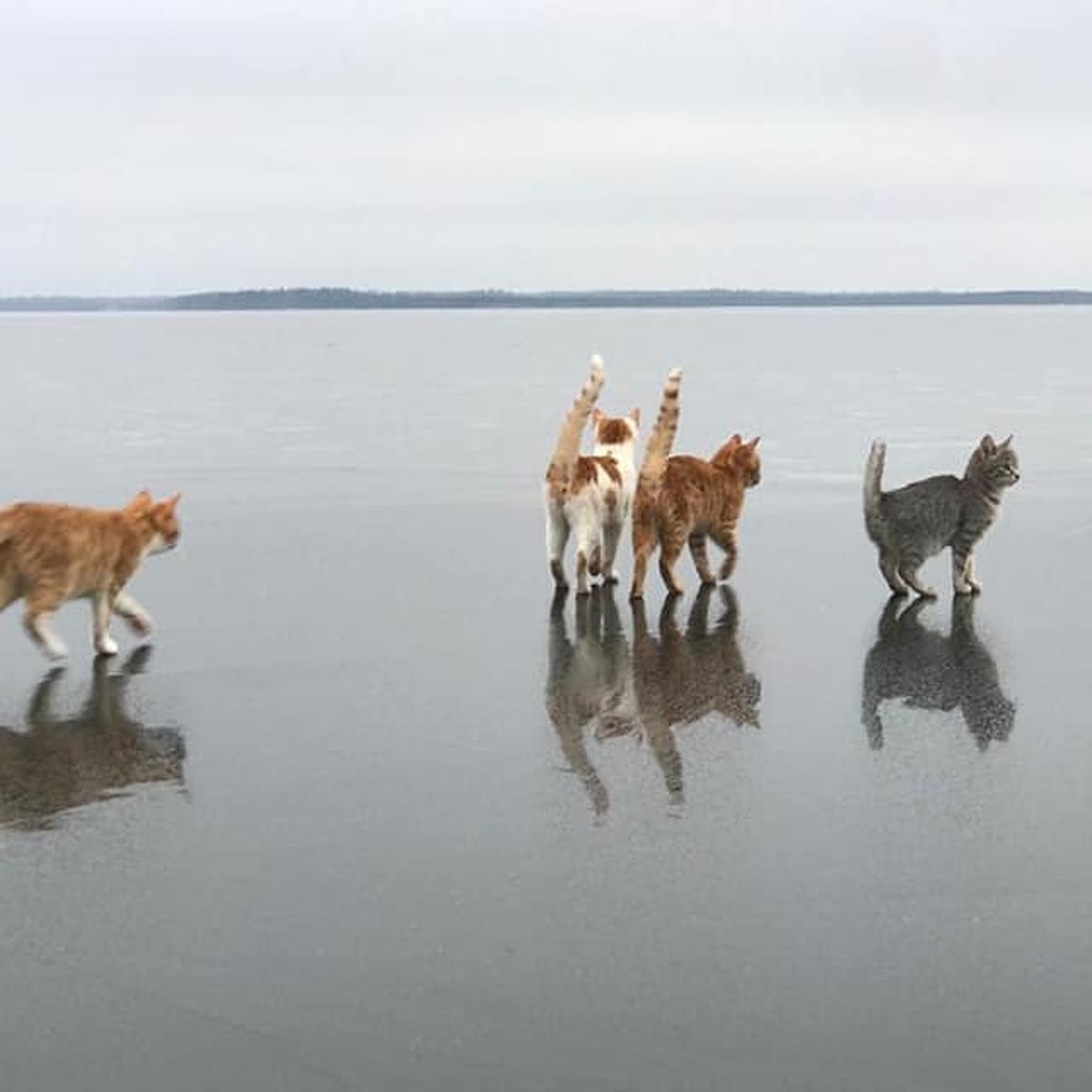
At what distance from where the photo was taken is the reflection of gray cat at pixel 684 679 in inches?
326

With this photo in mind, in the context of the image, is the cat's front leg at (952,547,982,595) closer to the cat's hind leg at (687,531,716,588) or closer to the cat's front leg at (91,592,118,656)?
the cat's hind leg at (687,531,716,588)

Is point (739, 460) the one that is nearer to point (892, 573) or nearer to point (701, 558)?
point (701, 558)

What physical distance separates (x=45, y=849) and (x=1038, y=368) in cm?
4710

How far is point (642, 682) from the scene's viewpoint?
934 centimetres

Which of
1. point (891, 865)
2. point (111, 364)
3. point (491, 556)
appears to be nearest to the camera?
point (891, 865)

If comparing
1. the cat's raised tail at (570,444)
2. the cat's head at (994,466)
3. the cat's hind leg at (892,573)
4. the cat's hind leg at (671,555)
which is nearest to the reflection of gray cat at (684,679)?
the cat's hind leg at (671,555)

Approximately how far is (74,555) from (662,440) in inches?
165

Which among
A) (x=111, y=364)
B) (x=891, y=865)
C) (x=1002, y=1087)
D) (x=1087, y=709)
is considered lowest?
(x=1002, y=1087)

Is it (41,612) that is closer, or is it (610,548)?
(41,612)

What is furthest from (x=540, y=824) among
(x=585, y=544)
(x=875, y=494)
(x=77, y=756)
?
(x=875, y=494)

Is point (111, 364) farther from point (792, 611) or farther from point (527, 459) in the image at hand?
point (792, 611)

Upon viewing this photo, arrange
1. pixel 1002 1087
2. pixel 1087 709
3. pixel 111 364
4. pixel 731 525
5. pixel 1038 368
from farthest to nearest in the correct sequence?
1. pixel 111 364
2. pixel 1038 368
3. pixel 731 525
4. pixel 1087 709
5. pixel 1002 1087

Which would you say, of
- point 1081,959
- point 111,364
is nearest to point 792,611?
point 1081,959

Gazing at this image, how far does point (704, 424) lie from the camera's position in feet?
88.6
